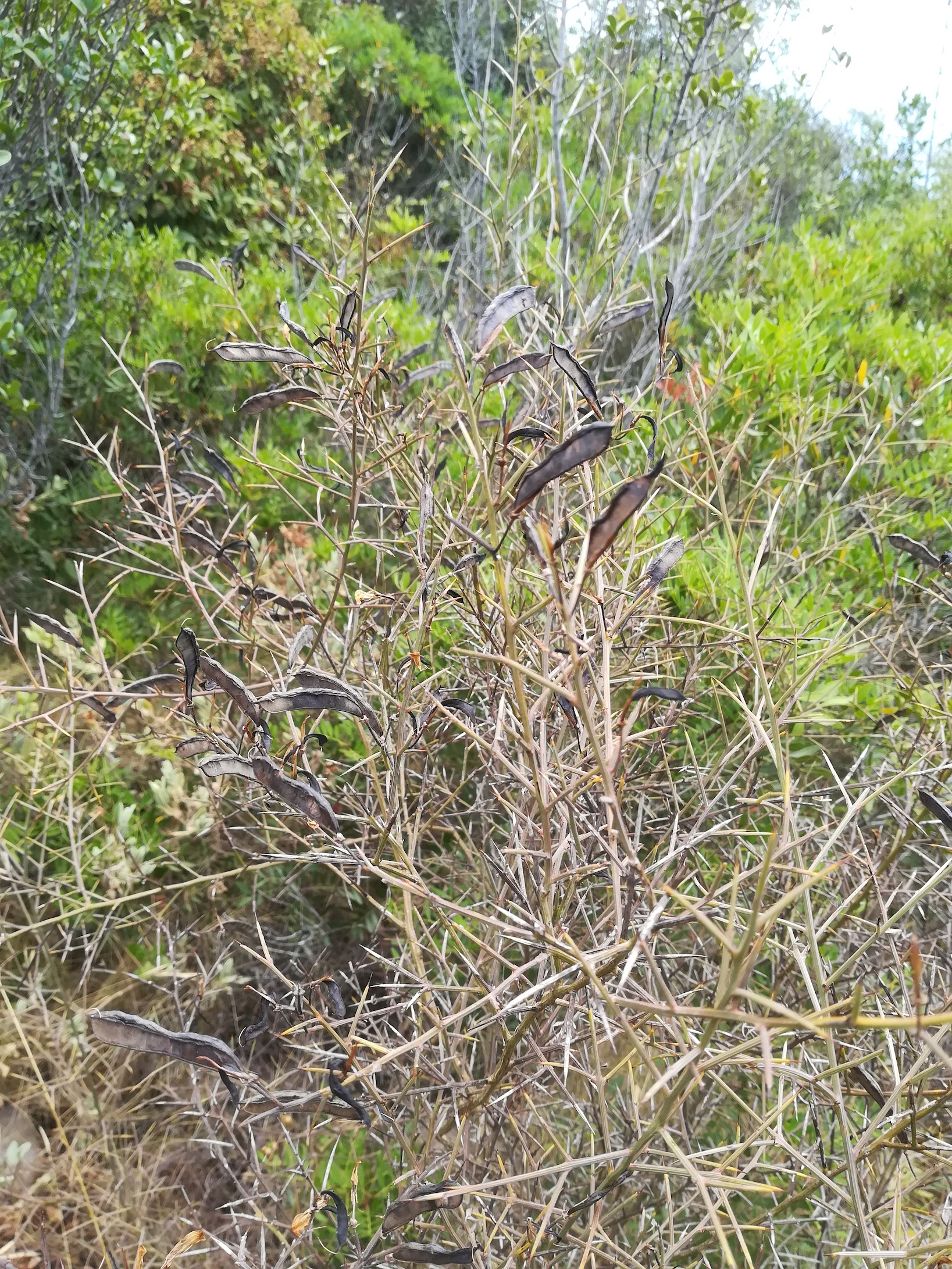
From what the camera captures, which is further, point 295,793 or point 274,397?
point 274,397

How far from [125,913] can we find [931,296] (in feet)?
18.6

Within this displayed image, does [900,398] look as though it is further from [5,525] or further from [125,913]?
[5,525]

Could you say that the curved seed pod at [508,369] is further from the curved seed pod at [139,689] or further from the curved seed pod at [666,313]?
the curved seed pod at [139,689]

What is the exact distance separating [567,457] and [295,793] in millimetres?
451

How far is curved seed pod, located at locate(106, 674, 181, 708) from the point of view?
1.04 meters

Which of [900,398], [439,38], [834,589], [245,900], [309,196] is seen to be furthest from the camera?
[439,38]

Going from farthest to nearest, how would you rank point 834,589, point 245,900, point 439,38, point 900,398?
point 439,38, point 900,398, point 245,900, point 834,589

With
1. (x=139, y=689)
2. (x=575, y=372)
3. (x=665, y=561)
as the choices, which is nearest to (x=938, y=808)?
(x=665, y=561)

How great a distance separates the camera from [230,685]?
0.87 metres

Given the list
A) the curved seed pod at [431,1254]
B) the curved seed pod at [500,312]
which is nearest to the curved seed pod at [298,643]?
the curved seed pod at [500,312]

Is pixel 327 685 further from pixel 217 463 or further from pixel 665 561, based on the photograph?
pixel 217 463

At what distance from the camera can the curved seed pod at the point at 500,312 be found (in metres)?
0.88

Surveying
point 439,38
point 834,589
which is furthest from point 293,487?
point 439,38

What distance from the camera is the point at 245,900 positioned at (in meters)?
2.16
